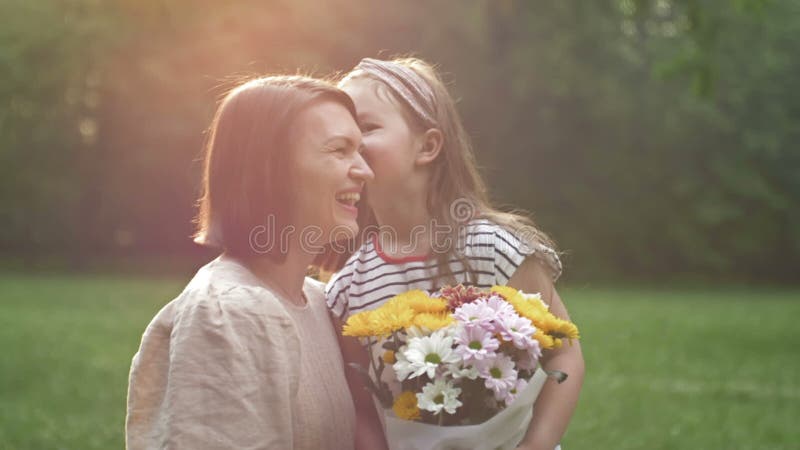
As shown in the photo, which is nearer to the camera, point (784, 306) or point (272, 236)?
point (272, 236)

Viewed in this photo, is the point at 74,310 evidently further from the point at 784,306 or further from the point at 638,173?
the point at 638,173

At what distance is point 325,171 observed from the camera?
280 centimetres

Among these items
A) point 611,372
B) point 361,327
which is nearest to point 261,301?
point 361,327

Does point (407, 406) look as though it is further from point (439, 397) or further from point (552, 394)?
point (552, 394)

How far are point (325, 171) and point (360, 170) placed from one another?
0.43ft

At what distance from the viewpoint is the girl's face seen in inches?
126

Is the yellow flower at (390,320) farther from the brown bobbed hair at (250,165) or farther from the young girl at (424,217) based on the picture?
the young girl at (424,217)

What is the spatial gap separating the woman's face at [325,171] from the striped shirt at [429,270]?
396 mm

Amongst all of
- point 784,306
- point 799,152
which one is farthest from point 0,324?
point 799,152

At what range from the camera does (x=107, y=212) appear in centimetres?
3362

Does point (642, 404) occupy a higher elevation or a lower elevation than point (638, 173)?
higher

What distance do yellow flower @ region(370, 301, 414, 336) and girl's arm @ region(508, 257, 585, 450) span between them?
1.71ft

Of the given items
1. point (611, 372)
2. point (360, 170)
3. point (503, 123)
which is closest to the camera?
point (360, 170)

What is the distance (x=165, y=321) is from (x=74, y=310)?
52.7 feet
